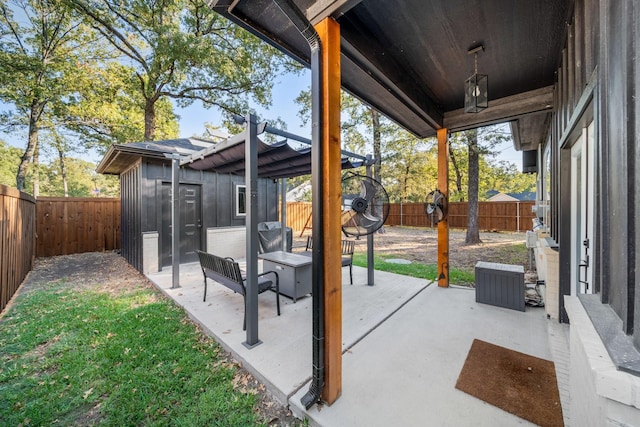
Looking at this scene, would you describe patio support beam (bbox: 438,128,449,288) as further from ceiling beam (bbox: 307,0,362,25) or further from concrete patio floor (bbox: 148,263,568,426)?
ceiling beam (bbox: 307,0,362,25)

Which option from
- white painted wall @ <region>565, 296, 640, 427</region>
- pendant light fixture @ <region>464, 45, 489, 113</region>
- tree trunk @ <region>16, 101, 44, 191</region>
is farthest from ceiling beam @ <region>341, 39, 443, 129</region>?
tree trunk @ <region>16, 101, 44, 191</region>

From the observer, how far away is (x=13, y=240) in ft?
13.6

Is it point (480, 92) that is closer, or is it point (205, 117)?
point (480, 92)

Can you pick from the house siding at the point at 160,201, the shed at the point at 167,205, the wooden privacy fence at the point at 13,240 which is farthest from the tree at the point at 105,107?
the wooden privacy fence at the point at 13,240

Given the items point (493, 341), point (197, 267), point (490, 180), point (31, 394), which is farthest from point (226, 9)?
point (490, 180)

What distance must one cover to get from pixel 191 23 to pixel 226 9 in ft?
33.6

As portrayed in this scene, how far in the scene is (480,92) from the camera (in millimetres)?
2777

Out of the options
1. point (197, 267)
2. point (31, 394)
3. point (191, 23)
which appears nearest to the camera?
point (31, 394)

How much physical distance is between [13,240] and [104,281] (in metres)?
1.53

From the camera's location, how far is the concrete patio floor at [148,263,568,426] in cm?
173

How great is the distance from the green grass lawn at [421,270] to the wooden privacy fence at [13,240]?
6230mm

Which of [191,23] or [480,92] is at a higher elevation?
[191,23]

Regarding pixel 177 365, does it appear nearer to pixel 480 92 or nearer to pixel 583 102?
pixel 583 102

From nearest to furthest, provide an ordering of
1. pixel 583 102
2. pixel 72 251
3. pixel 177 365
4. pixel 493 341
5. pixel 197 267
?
pixel 583 102
pixel 177 365
pixel 493 341
pixel 197 267
pixel 72 251
